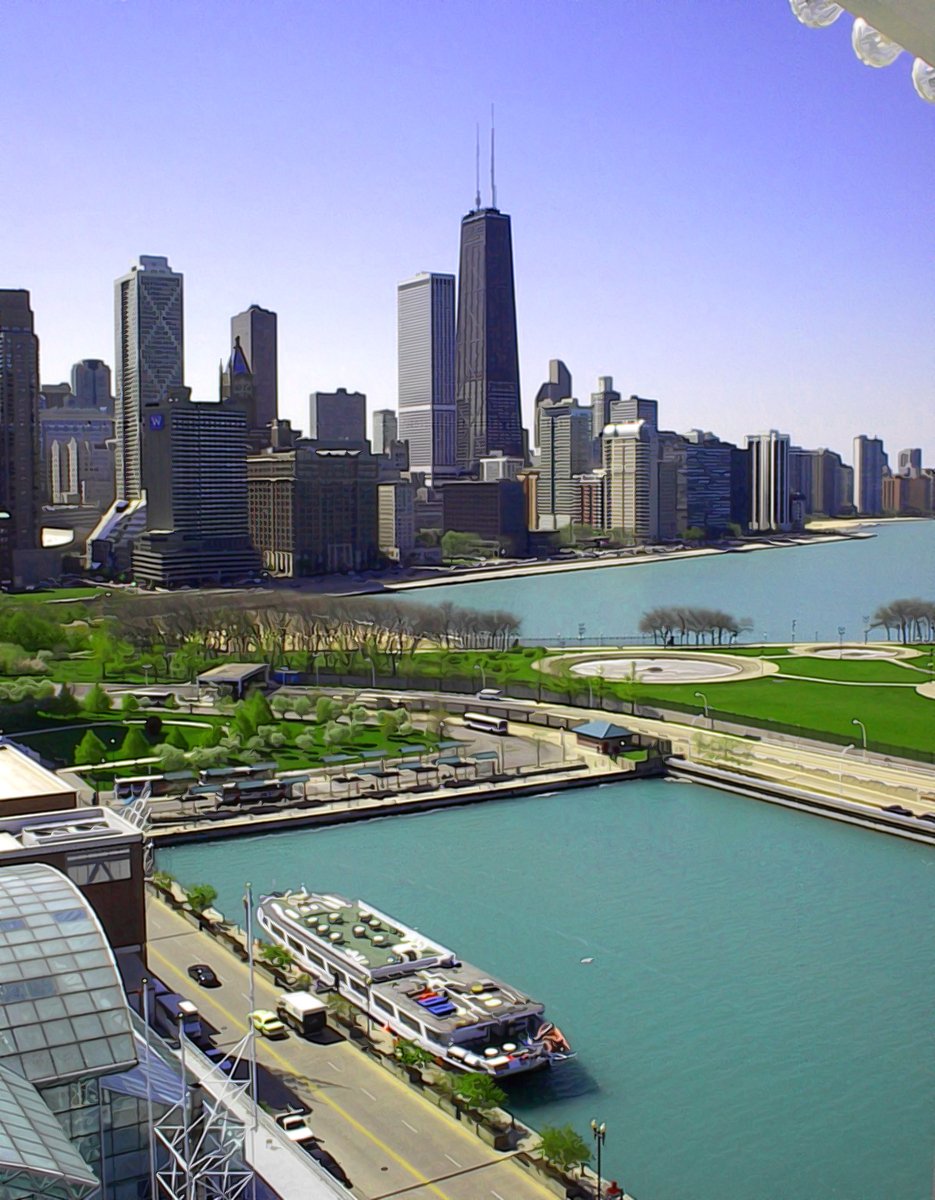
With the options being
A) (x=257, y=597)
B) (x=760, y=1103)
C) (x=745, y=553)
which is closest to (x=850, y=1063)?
(x=760, y=1103)

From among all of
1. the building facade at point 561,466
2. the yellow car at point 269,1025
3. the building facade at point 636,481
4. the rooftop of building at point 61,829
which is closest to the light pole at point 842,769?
the yellow car at point 269,1025

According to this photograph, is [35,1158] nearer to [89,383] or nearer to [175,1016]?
[175,1016]

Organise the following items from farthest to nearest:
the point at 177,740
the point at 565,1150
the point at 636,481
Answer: the point at 636,481 → the point at 177,740 → the point at 565,1150

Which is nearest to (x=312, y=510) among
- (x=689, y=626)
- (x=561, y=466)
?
(x=689, y=626)

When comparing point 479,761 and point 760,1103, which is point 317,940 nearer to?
point 760,1103

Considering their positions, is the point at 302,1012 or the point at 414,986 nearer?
the point at 302,1012

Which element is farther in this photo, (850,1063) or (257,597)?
(257,597)

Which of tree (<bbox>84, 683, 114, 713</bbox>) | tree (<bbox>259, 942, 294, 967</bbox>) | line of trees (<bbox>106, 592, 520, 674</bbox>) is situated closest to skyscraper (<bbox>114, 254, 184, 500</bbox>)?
line of trees (<bbox>106, 592, 520, 674</bbox>)

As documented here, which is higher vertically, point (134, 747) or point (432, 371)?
point (432, 371)
